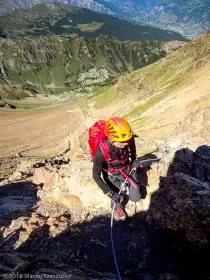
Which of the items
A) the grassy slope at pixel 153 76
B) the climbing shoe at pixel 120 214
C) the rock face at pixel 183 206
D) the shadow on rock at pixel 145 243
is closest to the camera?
the shadow on rock at pixel 145 243

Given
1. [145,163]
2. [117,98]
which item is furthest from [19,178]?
[117,98]

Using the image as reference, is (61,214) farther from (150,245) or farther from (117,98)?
(117,98)

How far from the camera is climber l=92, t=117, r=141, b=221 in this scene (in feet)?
30.1

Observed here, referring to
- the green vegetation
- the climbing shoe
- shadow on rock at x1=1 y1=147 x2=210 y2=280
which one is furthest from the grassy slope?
the climbing shoe

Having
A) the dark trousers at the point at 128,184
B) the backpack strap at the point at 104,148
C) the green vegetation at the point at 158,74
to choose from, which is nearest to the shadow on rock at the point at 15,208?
the dark trousers at the point at 128,184

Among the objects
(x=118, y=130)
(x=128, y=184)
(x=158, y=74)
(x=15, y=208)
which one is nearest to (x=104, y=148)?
(x=118, y=130)

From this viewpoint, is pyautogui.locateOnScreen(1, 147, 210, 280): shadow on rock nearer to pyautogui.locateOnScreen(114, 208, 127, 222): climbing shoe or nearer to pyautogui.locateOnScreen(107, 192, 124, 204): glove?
pyautogui.locateOnScreen(114, 208, 127, 222): climbing shoe

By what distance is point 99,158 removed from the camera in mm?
9680

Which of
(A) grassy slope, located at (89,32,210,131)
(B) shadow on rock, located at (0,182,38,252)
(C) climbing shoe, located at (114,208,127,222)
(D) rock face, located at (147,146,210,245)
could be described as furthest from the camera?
(A) grassy slope, located at (89,32,210,131)

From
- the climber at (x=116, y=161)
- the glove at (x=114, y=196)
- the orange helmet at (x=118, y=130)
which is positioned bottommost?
the glove at (x=114, y=196)

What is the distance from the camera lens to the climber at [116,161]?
916 cm

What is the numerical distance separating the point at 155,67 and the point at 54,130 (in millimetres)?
34773

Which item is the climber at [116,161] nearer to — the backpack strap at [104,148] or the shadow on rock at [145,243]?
the backpack strap at [104,148]

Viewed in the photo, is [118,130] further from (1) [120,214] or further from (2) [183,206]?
(1) [120,214]
